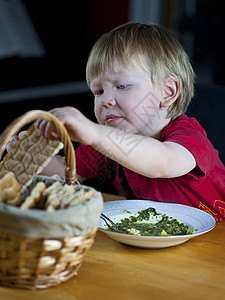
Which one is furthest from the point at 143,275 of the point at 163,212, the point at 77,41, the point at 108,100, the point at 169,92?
the point at 77,41

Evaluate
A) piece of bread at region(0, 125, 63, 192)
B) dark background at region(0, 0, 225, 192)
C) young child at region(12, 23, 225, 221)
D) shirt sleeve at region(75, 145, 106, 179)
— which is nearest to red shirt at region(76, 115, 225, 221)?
young child at region(12, 23, 225, 221)

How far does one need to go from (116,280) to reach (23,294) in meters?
0.18

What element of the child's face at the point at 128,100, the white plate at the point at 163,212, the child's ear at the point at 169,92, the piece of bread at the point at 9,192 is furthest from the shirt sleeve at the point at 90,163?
the piece of bread at the point at 9,192

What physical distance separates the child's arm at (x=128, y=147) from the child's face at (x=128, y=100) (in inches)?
10.6

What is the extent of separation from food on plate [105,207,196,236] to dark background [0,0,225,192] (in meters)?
1.53

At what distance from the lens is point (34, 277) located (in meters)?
0.74

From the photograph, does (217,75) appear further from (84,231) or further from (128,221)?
(84,231)

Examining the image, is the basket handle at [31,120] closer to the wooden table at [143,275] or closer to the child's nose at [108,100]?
the wooden table at [143,275]

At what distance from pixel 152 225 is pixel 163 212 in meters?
0.10

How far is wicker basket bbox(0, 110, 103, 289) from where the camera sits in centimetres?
69

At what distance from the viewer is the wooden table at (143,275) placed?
0.76 metres

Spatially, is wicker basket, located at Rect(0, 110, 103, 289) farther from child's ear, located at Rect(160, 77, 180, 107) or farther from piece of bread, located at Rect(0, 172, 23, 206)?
child's ear, located at Rect(160, 77, 180, 107)

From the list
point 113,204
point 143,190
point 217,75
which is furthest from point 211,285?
point 217,75

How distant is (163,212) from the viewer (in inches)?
46.2
